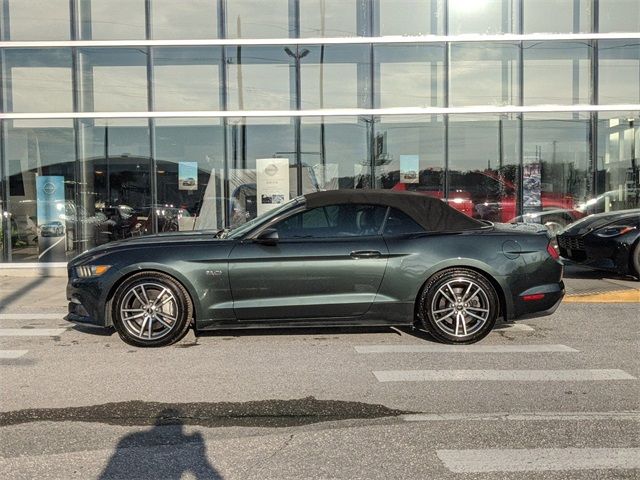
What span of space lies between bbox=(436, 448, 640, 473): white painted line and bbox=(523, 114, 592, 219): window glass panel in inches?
387

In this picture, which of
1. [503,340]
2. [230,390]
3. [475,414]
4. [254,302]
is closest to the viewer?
[475,414]

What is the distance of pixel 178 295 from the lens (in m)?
6.19

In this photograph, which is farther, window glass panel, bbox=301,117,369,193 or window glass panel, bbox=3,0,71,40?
window glass panel, bbox=301,117,369,193

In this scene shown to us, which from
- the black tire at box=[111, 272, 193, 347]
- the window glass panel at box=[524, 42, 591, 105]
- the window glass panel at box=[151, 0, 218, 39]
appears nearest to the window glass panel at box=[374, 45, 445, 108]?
the window glass panel at box=[524, 42, 591, 105]

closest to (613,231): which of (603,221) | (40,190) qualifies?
(603,221)

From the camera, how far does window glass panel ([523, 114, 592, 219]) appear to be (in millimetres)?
13086

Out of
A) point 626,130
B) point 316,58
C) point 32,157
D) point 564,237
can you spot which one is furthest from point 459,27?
point 32,157

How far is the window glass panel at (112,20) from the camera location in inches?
504

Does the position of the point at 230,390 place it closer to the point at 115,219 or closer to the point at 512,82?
the point at 115,219

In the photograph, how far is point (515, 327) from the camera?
24.4 feet

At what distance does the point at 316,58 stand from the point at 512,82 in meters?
4.09

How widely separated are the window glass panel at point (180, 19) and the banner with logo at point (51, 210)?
365cm

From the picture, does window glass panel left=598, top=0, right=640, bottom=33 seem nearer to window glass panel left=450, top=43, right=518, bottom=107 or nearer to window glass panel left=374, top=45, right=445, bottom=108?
window glass panel left=450, top=43, right=518, bottom=107

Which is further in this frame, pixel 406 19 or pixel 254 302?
pixel 406 19
